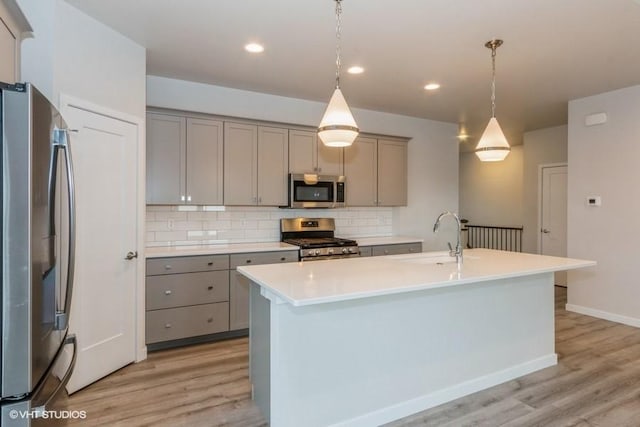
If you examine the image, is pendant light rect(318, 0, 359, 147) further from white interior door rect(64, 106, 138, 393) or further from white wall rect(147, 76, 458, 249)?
white wall rect(147, 76, 458, 249)

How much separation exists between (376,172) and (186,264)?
2692 millimetres

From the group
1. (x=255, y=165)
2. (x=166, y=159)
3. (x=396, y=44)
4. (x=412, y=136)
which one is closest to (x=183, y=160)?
(x=166, y=159)

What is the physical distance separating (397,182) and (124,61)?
3.53m

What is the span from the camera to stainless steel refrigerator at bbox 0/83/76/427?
133cm

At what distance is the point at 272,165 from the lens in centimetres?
429

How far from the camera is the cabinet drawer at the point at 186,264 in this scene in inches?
136

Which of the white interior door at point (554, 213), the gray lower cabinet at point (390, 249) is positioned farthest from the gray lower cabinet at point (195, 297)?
the white interior door at point (554, 213)

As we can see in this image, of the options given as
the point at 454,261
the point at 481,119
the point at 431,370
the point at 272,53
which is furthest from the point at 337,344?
the point at 481,119

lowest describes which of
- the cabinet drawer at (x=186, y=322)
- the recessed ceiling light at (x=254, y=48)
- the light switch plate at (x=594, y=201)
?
the cabinet drawer at (x=186, y=322)

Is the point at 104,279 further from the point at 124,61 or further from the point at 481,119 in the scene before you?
the point at 481,119

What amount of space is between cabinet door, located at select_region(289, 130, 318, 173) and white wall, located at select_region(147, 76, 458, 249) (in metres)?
0.22

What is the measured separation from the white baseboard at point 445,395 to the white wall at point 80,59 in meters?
2.79

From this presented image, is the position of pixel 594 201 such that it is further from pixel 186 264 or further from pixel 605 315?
pixel 186 264

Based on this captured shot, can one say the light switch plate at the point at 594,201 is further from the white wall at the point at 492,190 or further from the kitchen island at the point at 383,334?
the white wall at the point at 492,190
